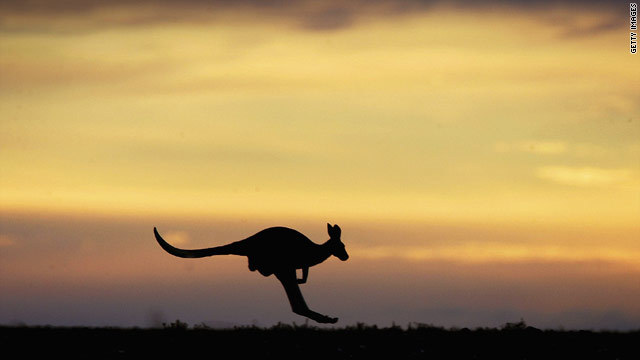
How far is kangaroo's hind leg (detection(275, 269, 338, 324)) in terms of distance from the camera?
27.3m

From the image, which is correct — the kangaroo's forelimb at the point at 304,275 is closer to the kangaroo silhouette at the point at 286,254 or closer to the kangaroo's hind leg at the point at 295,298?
the kangaroo silhouette at the point at 286,254

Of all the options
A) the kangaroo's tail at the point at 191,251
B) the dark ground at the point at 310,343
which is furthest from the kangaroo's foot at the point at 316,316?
the kangaroo's tail at the point at 191,251

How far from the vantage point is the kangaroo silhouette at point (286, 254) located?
2788 centimetres

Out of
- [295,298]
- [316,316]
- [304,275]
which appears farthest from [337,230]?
[316,316]

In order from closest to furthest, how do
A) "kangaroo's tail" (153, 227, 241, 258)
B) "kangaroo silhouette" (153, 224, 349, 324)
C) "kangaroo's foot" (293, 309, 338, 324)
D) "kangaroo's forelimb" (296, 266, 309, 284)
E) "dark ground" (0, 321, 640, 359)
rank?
"dark ground" (0, 321, 640, 359) < "kangaroo's foot" (293, 309, 338, 324) < "kangaroo silhouette" (153, 224, 349, 324) < "kangaroo's forelimb" (296, 266, 309, 284) < "kangaroo's tail" (153, 227, 241, 258)

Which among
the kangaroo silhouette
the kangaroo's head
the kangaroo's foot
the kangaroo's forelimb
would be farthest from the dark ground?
the kangaroo's head

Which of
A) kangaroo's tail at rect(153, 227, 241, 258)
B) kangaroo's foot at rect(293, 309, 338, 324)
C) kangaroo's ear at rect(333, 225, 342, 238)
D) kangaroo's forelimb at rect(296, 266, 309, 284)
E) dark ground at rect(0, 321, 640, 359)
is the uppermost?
kangaroo's ear at rect(333, 225, 342, 238)

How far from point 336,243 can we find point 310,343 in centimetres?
617

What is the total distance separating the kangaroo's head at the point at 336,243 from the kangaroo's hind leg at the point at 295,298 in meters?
1.27

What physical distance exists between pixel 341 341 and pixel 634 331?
8.36m

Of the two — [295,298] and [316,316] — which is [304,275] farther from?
[316,316]

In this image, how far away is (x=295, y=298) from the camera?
27797mm

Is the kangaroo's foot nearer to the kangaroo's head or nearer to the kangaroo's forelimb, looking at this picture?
the kangaroo's forelimb

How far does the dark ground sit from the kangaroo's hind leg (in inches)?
64.3
